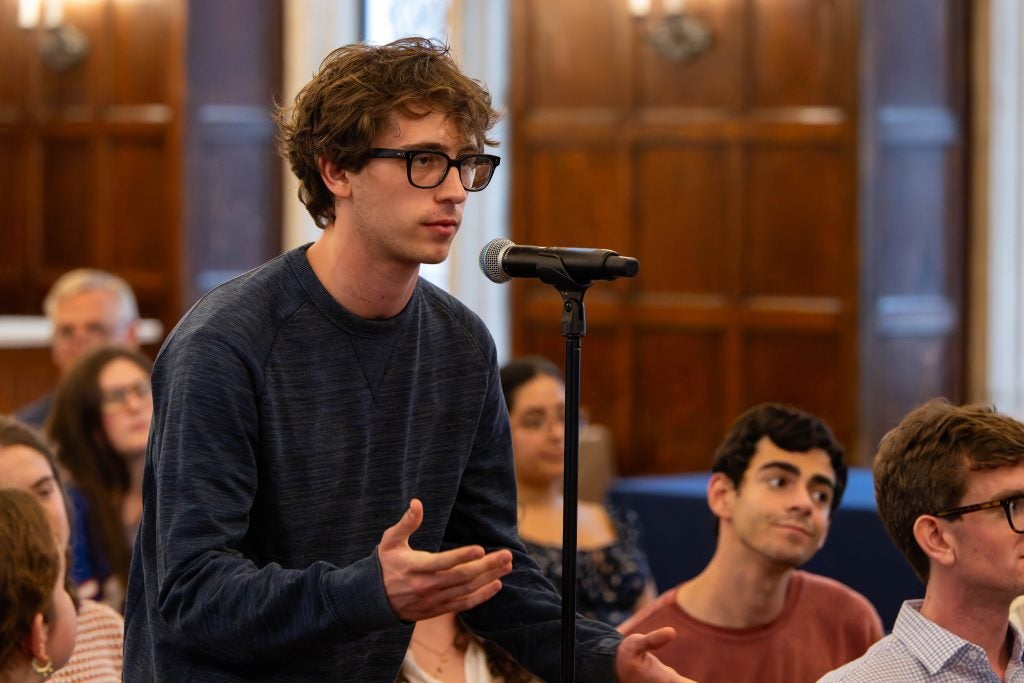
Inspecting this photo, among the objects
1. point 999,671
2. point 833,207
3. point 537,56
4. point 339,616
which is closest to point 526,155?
point 537,56

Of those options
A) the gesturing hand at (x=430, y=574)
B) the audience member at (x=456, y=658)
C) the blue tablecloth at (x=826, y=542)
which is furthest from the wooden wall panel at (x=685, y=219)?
the gesturing hand at (x=430, y=574)

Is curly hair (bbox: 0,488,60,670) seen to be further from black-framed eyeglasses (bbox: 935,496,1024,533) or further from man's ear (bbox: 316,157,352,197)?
black-framed eyeglasses (bbox: 935,496,1024,533)

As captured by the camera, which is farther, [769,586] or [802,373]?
[802,373]

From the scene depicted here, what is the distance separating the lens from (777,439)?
3.25 meters

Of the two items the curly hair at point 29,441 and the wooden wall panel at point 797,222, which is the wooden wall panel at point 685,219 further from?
the curly hair at point 29,441

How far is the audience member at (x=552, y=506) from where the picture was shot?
3932mm

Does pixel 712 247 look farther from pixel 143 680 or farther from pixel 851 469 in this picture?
pixel 143 680

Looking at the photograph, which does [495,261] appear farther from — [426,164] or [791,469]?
[791,469]

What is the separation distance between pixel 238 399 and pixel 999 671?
1310 millimetres

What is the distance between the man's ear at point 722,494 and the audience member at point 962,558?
745 mm

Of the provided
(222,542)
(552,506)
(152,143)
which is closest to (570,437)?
(222,542)

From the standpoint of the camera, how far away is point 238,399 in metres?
1.88

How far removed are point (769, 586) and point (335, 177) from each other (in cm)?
153

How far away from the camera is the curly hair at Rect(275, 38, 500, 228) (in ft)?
6.47
